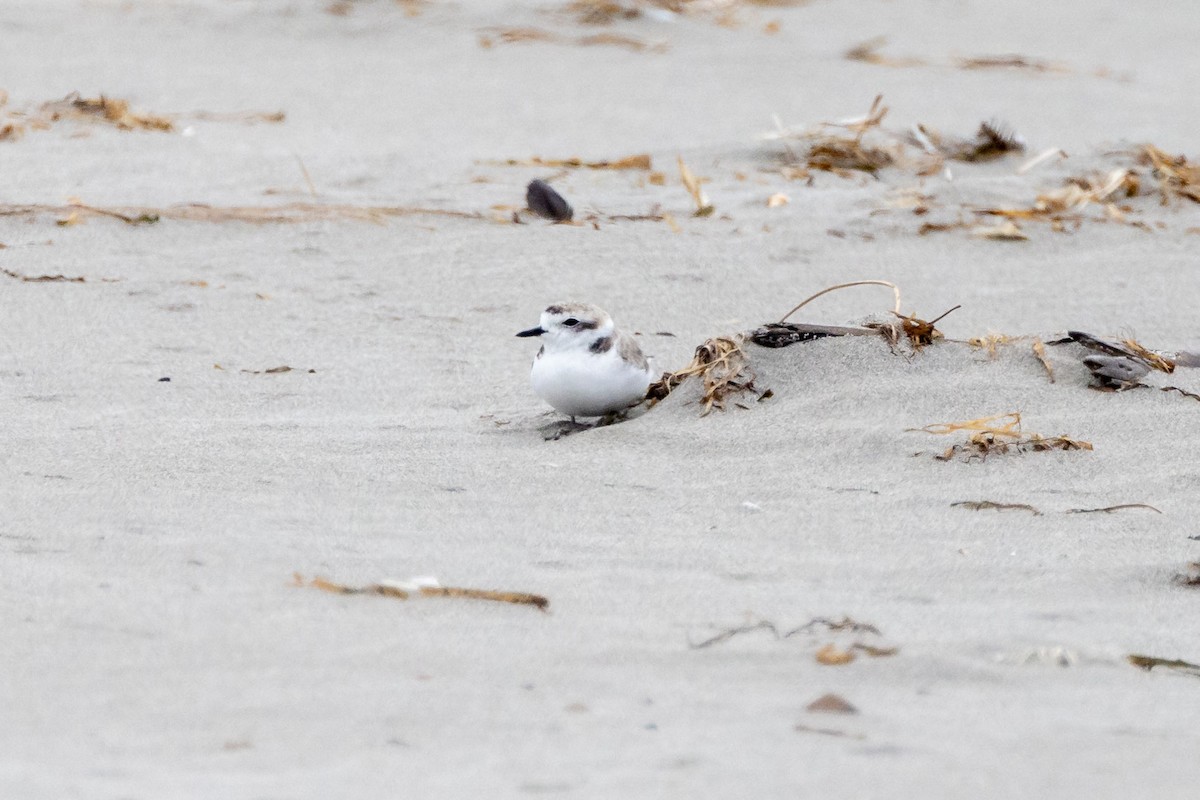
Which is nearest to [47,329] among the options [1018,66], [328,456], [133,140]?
[328,456]

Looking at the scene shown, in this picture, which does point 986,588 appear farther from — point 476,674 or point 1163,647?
point 476,674

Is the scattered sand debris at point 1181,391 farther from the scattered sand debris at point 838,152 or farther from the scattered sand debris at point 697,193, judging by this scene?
the scattered sand debris at point 838,152

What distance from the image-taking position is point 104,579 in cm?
308

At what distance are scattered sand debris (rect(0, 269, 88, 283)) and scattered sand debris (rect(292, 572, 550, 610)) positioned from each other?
2.97 meters

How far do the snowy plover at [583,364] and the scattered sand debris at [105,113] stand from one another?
3711 mm

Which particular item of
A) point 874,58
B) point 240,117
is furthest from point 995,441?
point 874,58

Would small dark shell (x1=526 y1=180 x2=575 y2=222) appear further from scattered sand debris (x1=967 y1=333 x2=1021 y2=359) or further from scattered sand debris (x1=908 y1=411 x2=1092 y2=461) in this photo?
scattered sand debris (x1=908 y1=411 x2=1092 y2=461)

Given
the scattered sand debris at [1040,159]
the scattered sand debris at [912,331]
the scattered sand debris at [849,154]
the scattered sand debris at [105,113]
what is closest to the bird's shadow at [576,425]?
the scattered sand debris at [912,331]

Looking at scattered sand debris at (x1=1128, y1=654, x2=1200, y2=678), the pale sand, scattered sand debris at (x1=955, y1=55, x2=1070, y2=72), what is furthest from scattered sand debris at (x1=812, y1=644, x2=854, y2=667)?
scattered sand debris at (x1=955, y1=55, x2=1070, y2=72)

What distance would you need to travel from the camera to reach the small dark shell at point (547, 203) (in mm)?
6520

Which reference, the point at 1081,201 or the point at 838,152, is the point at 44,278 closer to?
the point at 838,152

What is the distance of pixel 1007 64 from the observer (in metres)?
10.2

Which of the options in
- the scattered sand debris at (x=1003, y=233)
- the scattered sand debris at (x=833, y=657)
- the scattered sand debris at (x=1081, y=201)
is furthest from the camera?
the scattered sand debris at (x=1081, y=201)

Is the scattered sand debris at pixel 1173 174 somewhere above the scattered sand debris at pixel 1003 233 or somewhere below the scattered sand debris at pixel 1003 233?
above
